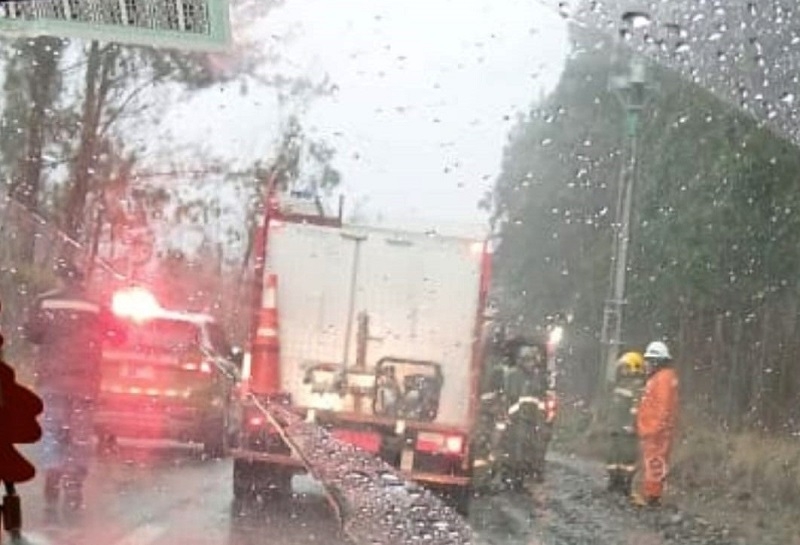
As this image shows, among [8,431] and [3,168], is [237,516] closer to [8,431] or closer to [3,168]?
[3,168]

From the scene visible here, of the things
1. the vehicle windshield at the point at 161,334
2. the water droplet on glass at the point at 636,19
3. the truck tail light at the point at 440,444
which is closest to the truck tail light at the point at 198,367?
the vehicle windshield at the point at 161,334

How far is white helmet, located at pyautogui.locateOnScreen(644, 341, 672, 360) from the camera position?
6.68 meters

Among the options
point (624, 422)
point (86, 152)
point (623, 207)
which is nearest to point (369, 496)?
point (624, 422)

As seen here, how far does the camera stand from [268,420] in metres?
6.86

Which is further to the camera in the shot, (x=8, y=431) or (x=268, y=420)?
(x=268, y=420)

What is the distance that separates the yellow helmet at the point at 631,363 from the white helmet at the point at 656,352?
0.03m

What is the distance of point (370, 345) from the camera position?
285 inches

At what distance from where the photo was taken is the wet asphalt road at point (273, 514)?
623 centimetres

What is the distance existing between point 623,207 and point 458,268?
0.76 metres

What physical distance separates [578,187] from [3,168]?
87.9 inches

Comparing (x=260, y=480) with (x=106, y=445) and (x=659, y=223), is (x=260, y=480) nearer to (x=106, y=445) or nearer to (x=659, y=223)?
(x=106, y=445)

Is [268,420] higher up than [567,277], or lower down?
lower down

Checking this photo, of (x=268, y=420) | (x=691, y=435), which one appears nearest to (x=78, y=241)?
(x=268, y=420)

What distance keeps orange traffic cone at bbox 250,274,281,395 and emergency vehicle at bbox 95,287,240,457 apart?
0.39 feet
